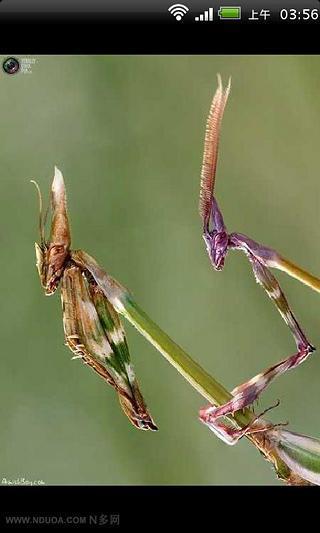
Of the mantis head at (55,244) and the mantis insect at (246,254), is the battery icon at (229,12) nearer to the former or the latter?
the mantis insect at (246,254)

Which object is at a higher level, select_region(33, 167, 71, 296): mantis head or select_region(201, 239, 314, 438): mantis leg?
select_region(33, 167, 71, 296): mantis head

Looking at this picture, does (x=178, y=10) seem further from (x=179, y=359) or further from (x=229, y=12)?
(x=179, y=359)

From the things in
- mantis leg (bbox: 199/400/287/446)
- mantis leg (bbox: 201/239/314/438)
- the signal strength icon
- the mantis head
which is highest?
the signal strength icon

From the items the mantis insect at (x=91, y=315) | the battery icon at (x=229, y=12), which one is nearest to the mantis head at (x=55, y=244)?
the mantis insect at (x=91, y=315)

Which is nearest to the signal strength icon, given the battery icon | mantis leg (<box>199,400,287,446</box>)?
the battery icon

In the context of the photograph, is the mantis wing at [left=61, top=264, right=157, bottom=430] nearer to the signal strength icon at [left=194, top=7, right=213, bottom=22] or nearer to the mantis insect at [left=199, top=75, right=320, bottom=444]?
the mantis insect at [left=199, top=75, right=320, bottom=444]

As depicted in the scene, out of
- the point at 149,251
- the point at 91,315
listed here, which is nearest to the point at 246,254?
the point at 149,251
